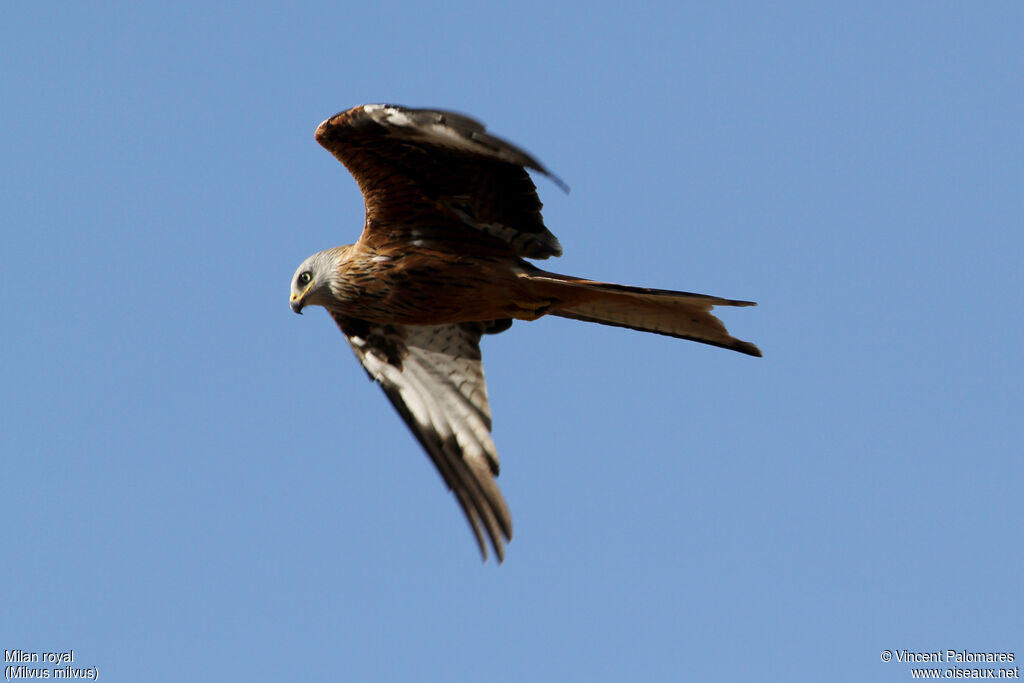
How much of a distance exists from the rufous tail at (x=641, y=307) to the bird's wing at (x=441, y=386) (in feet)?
4.18

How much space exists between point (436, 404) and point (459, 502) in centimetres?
99

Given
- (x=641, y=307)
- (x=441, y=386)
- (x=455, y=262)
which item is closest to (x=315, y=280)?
(x=455, y=262)

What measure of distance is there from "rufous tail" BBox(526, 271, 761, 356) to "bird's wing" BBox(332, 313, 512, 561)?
128 centimetres

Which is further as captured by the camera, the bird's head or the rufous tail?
the bird's head

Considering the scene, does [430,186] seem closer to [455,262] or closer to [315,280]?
[455,262]

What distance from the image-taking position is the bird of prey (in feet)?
28.8

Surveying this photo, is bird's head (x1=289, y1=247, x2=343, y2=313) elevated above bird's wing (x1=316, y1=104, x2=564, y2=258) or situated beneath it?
situated beneath

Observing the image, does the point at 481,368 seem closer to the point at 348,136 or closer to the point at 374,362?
the point at 374,362

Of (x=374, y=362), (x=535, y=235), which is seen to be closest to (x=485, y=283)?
(x=535, y=235)

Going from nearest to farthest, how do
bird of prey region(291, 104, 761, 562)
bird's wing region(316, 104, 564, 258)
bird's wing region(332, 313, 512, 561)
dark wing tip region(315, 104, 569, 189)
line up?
dark wing tip region(315, 104, 569, 189) < bird's wing region(316, 104, 564, 258) < bird of prey region(291, 104, 761, 562) < bird's wing region(332, 313, 512, 561)

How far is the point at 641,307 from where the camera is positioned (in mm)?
9211

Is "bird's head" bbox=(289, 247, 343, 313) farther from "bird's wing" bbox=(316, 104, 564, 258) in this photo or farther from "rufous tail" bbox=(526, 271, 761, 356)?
"rufous tail" bbox=(526, 271, 761, 356)

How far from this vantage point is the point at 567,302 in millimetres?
9516

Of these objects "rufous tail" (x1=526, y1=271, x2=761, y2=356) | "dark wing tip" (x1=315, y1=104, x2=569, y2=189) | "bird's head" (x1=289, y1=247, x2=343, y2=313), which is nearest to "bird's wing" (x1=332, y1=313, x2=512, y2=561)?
"bird's head" (x1=289, y1=247, x2=343, y2=313)
